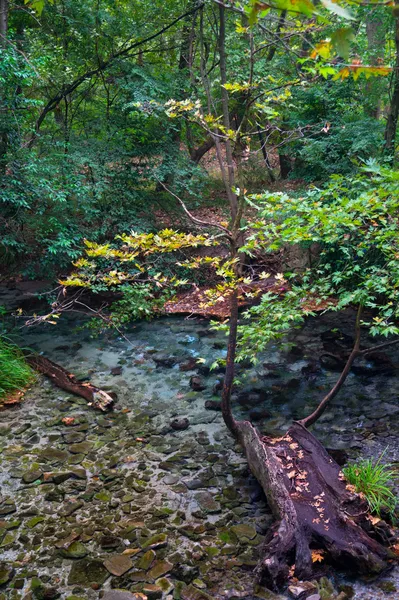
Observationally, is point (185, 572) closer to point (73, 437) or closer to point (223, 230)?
point (73, 437)

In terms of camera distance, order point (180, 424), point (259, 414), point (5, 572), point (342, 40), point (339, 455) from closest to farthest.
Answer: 1. point (342, 40)
2. point (5, 572)
3. point (339, 455)
4. point (180, 424)
5. point (259, 414)

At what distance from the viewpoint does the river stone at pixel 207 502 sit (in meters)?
3.73

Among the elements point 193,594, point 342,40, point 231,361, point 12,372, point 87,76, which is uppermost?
point 87,76

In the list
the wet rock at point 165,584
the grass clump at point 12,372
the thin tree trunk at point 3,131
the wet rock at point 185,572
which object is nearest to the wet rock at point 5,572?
the wet rock at point 165,584

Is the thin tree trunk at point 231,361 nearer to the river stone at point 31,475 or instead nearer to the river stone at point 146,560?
the river stone at point 146,560

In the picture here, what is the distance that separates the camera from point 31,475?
4195 millimetres

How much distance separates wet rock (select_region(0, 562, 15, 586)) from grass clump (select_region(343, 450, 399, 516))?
2.63 metres

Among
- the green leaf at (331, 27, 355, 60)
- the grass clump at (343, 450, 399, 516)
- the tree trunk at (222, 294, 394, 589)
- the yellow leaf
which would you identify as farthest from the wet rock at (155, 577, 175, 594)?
the green leaf at (331, 27, 355, 60)

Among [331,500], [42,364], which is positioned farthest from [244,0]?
[42,364]

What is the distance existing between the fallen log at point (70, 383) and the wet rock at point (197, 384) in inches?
41.3

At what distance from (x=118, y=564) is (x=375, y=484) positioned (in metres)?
2.05

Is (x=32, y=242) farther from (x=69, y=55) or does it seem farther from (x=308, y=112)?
(x=308, y=112)

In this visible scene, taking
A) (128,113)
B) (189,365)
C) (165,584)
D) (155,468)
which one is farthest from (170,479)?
(128,113)

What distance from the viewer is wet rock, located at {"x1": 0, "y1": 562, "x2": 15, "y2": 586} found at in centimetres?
306
